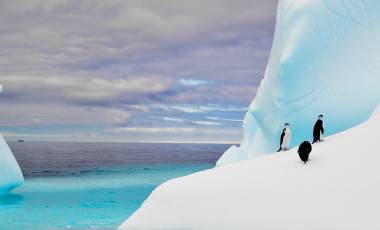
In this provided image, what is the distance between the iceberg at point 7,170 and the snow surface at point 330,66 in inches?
585

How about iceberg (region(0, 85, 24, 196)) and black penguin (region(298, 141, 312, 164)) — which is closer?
black penguin (region(298, 141, 312, 164))

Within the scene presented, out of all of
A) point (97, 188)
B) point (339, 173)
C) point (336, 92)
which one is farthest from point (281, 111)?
point (97, 188)

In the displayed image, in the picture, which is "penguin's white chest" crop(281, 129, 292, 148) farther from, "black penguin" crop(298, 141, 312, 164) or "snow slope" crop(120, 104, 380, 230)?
"black penguin" crop(298, 141, 312, 164)

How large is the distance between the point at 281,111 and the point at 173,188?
746 cm

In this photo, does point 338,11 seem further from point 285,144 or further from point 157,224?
point 157,224

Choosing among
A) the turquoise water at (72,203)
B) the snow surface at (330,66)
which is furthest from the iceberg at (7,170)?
the snow surface at (330,66)

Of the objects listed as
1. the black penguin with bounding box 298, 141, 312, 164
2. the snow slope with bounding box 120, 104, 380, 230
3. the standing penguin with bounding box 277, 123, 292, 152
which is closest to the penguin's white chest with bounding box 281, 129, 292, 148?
the standing penguin with bounding box 277, 123, 292, 152

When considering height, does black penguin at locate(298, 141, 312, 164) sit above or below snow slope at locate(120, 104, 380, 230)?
above

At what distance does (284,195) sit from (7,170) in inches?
766

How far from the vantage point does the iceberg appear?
24.6 meters

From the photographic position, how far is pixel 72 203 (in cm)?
2511

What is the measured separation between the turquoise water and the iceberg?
904 mm

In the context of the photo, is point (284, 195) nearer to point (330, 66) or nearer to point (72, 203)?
point (330, 66)

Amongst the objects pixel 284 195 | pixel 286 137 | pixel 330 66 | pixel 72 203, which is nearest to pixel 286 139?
pixel 286 137
